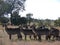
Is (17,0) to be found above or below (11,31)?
above

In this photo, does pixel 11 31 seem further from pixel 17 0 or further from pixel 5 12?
pixel 17 0

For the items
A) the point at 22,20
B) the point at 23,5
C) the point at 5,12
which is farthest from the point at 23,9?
the point at 22,20

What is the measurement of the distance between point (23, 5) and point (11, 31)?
241 feet

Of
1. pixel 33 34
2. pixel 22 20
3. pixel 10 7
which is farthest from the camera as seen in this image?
pixel 10 7

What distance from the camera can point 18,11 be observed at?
9400cm

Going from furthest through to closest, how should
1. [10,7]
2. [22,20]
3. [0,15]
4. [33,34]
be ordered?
[10,7] → [0,15] → [22,20] → [33,34]

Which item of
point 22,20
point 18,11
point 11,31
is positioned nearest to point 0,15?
point 18,11

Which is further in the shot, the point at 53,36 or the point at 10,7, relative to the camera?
the point at 10,7

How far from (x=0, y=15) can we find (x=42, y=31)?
211 feet

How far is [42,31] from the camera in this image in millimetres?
24312

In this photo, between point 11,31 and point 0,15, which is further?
point 0,15

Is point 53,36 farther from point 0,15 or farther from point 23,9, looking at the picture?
point 23,9

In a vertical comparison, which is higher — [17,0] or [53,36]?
[17,0]

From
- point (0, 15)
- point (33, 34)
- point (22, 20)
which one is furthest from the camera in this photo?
point (0, 15)
